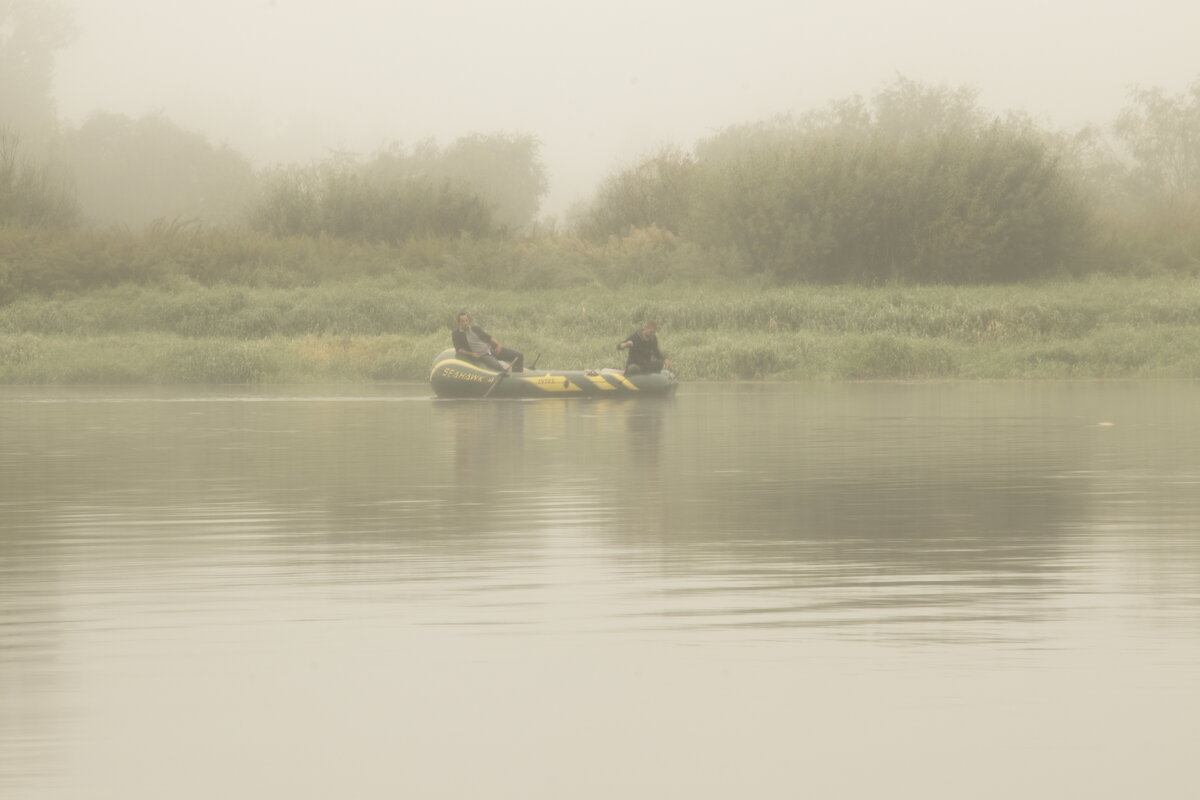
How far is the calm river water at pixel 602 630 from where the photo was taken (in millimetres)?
6262

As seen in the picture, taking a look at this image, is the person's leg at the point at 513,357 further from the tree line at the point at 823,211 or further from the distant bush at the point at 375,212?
the distant bush at the point at 375,212

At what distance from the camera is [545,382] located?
33.8 m

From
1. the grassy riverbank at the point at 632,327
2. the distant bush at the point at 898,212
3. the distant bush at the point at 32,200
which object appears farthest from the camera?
the distant bush at the point at 32,200

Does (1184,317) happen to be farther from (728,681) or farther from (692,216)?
(728,681)

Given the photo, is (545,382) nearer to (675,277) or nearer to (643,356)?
(643,356)

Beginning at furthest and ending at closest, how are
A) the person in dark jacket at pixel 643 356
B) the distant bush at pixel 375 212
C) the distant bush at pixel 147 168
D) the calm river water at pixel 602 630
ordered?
the distant bush at pixel 147 168, the distant bush at pixel 375 212, the person in dark jacket at pixel 643 356, the calm river water at pixel 602 630

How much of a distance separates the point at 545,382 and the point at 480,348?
1.40 m

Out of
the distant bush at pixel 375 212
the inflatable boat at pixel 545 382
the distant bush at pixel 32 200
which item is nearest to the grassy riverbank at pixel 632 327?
the inflatable boat at pixel 545 382

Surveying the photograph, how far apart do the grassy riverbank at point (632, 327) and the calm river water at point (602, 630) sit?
25340 millimetres

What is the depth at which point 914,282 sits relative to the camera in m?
54.5

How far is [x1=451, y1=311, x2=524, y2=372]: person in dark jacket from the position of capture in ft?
110

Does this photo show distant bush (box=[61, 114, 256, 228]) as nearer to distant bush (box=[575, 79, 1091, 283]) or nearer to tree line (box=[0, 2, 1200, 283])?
tree line (box=[0, 2, 1200, 283])

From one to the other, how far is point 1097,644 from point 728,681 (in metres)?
1.86

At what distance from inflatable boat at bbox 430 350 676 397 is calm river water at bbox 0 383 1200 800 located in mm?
14227
